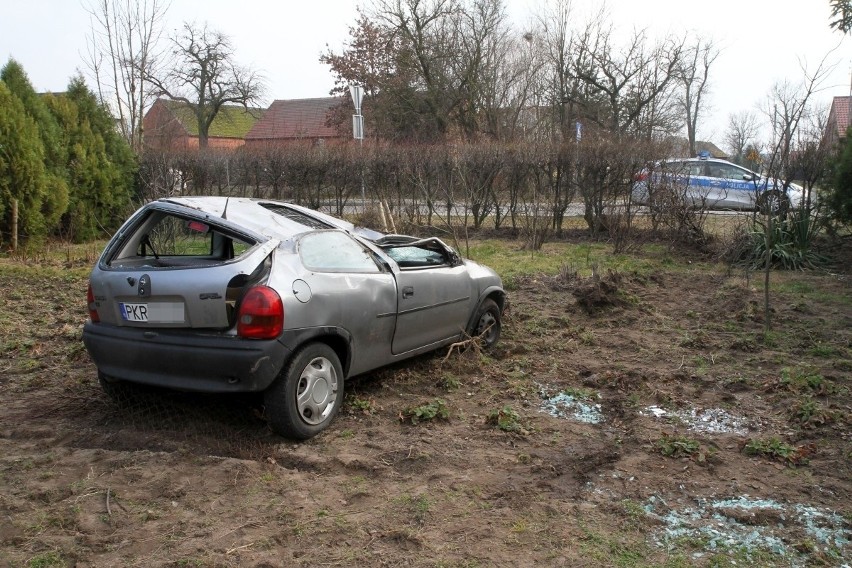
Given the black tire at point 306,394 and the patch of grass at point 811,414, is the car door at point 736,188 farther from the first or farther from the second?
the black tire at point 306,394

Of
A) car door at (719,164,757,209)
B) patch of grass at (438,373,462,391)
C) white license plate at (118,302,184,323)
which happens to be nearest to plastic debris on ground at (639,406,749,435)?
patch of grass at (438,373,462,391)

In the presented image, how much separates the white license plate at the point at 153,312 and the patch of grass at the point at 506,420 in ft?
7.01

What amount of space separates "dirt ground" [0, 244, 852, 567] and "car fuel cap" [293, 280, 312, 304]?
2.99ft

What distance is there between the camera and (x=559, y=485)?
382cm

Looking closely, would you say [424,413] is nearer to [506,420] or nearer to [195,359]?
[506,420]

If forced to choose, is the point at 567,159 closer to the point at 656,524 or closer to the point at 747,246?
the point at 747,246

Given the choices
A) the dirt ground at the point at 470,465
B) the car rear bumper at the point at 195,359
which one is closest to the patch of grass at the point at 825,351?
the dirt ground at the point at 470,465

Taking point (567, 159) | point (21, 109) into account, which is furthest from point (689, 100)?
point (21, 109)

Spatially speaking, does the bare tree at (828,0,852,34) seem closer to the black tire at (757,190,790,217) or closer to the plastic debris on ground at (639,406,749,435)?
the black tire at (757,190,790,217)

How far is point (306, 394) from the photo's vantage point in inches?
172

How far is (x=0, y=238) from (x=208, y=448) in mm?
10532

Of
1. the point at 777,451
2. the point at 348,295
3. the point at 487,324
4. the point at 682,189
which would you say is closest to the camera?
the point at 777,451

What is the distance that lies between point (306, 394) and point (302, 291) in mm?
653

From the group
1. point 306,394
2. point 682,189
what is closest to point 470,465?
point 306,394
